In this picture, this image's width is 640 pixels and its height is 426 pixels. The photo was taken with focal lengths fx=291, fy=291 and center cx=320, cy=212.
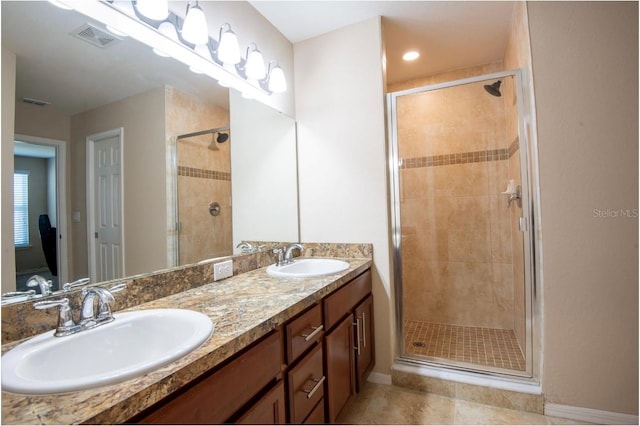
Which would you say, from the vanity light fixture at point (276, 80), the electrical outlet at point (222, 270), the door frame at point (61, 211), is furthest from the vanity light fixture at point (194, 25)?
the electrical outlet at point (222, 270)

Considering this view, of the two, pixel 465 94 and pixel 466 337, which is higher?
pixel 465 94

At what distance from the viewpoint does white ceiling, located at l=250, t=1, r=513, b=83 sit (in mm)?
1829

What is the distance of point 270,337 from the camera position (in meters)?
0.93

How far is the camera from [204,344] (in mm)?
727

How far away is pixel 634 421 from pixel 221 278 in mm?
2174

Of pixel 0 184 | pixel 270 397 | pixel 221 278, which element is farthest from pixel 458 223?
pixel 0 184

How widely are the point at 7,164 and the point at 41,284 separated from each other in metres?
0.36

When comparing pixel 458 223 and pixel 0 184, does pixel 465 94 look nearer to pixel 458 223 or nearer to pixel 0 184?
pixel 458 223

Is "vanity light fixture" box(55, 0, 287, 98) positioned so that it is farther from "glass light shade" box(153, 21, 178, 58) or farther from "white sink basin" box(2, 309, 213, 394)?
"white sink basin" box(2, 309, 213, 394)

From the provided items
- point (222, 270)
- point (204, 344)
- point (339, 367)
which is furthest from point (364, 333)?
point (204, 344)

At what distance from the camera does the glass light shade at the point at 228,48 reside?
1519 mm

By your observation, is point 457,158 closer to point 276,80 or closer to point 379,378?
point 276,80
